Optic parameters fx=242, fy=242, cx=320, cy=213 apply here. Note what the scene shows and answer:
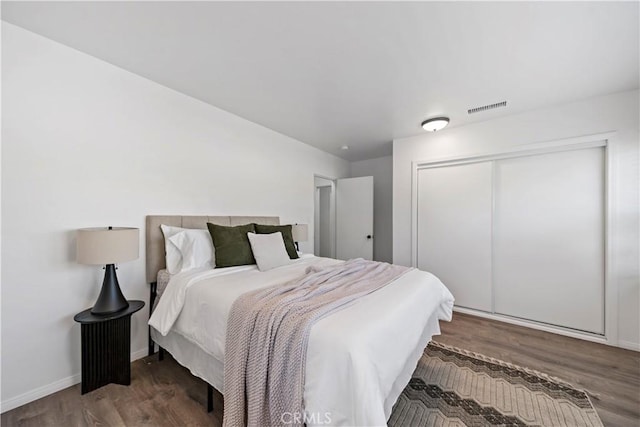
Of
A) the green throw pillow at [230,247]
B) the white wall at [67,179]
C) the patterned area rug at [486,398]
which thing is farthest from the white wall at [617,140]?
the white wall at [67,179]

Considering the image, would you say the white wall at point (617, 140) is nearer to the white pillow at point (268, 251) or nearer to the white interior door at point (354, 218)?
the white interior door at point (354, 218)

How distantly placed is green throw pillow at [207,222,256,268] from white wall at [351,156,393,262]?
3132mm

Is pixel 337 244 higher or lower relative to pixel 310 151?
lower

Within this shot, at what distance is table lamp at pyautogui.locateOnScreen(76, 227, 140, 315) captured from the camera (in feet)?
5.30

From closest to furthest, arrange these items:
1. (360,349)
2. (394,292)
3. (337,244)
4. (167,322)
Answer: (360,349) < (394,292) < (167,322) < (337,244)

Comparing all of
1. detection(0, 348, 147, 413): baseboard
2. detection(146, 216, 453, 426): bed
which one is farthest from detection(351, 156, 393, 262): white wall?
detection(0, 348, 147, 413): baseboard

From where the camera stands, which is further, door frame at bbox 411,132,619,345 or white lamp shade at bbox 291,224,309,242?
white lamp shade at bbox 291,224,309,242

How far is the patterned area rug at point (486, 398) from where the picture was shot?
4.93 feet

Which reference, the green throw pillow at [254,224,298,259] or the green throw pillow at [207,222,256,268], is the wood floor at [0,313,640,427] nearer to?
the green throw pillow at [207,222,256,268]

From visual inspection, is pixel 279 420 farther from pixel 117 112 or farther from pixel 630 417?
pixel 117 112

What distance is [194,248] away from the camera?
2.21 metres

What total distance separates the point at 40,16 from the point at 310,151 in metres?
3.15

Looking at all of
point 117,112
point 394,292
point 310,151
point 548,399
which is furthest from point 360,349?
point 310,151

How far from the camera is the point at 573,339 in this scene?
2582 millimetres
